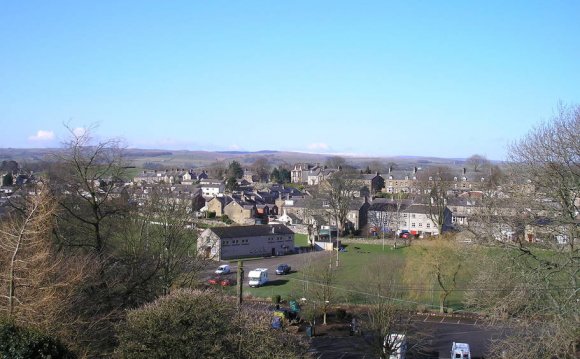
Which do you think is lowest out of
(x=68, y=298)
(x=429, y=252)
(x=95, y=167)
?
(x=429, y=252)

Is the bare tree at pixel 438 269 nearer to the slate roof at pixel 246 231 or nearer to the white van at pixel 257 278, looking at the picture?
the white van at pixel 257 278

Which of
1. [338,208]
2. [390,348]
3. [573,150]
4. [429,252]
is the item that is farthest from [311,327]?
[338,208]

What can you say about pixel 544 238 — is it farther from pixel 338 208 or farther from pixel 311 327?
pixel 338 208

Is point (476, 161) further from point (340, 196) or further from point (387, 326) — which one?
point (387, 326)

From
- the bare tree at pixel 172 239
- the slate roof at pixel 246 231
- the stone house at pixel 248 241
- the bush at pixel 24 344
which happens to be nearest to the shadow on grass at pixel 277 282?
the bare tree at pixel 172 239

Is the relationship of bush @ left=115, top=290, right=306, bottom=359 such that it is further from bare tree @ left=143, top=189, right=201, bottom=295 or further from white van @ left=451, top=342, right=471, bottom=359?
white van @ left=451, top=342, right=471, bottom=359

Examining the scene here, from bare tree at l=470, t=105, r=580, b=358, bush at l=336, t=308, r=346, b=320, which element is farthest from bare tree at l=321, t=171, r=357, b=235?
bare tree at l=470, t=105, r=580, b=358
